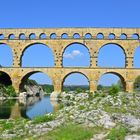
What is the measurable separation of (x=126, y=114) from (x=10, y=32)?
183ft

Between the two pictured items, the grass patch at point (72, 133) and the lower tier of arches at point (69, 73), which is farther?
the lower tier of arches at point (69, 73)

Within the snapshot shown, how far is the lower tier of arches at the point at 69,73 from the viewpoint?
236 ft

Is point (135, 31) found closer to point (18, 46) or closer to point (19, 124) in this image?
point (18, 46)

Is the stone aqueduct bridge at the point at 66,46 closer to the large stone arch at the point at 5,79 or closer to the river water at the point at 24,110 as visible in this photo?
the large stone arch at the point at 5,79

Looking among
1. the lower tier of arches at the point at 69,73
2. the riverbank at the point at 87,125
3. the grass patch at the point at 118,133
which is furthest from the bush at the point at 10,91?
the grass patch at the point at 118,133

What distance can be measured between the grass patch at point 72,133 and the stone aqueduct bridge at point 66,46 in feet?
172

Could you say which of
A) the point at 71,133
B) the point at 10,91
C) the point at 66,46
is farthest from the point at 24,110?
the point at 71,133

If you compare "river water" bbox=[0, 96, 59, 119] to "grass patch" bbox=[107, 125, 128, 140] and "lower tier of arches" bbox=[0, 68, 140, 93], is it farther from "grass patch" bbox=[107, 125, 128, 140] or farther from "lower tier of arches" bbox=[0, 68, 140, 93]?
"grass patch" bbox=[107, 125, 128, 140]

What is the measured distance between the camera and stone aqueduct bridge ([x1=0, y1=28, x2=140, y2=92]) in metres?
72.6

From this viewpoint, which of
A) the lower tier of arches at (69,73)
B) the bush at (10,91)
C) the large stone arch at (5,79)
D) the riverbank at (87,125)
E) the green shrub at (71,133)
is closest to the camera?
the green shrub at (71,133)

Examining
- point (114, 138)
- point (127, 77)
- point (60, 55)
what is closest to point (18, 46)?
point (60, 55)

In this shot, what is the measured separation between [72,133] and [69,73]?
176 feet

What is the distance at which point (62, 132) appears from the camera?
63.9 ft

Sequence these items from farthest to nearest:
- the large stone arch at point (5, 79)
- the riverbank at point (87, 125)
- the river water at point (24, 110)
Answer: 1. the large stone arch at point (5, 79)
2. the river water at point (24, 110)
3. the riverbank at point (87, 125)
